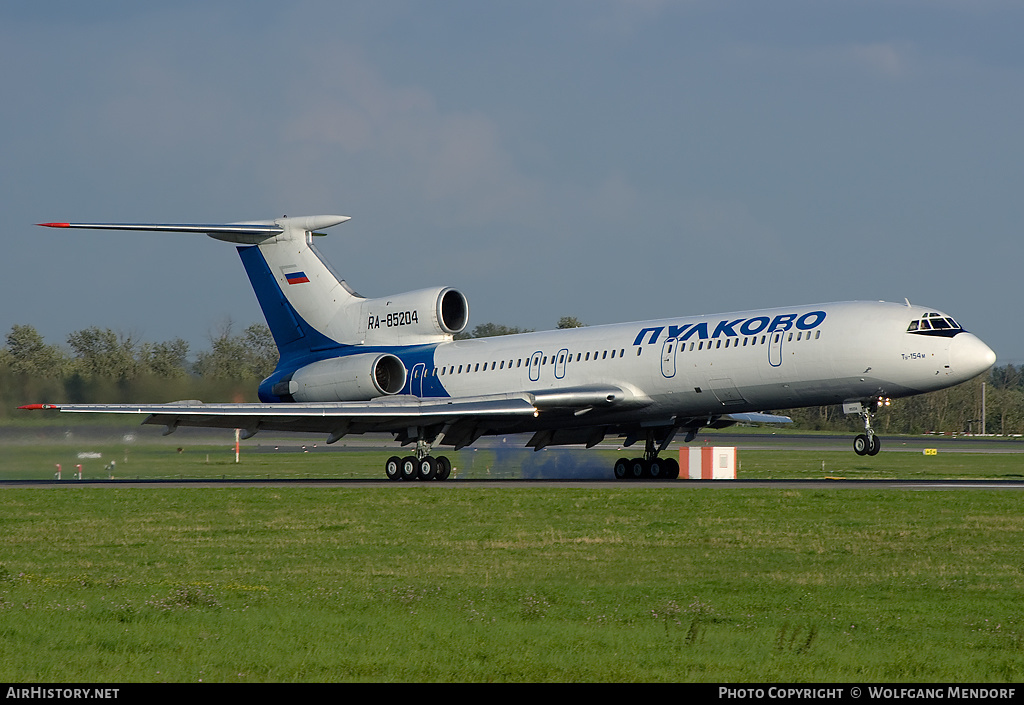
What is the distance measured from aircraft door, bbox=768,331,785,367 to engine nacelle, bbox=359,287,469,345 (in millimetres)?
10983

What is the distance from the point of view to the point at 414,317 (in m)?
37.3

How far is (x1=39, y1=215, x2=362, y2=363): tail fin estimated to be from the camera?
38344mm

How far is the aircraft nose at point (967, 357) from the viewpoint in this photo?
2848 cm

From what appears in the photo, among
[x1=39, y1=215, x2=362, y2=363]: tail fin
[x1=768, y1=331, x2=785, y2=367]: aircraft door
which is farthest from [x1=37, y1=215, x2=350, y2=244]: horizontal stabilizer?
[x1=768, y1=331, x2=785, y2=367]: aircraft door

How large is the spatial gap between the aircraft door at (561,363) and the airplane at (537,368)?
0.06 m

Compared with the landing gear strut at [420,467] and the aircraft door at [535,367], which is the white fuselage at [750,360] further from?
the landing gear strut at [420,467]

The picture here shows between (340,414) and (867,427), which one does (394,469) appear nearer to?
(340,414)

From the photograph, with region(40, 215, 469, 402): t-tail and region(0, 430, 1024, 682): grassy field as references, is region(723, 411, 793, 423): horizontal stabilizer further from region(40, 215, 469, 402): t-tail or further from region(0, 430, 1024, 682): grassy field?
region(0, 430, 1024, 682): grassy field

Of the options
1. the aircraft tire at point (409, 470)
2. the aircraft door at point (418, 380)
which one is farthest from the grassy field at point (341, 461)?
the aircraft tire at point (409, 470)

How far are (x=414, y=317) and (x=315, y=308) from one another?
11.9ft

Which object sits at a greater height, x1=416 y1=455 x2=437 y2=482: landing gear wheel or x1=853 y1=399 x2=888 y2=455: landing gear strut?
x1=853 y1=399 x2=888 y2=455: landing gear strut
